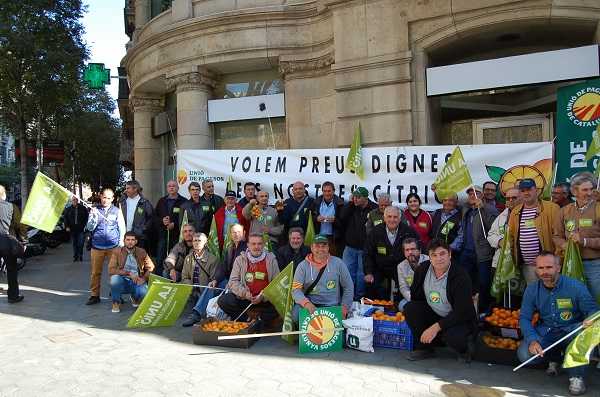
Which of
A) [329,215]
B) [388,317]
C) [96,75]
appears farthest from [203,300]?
[96,75]

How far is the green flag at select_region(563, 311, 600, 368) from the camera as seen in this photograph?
3945 mm

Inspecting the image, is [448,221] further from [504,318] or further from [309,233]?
[309,233]

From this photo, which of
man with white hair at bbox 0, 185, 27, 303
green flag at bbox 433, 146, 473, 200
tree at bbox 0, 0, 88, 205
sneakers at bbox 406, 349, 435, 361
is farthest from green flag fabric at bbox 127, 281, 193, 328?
tree at bbox 0, 0, 88, 205

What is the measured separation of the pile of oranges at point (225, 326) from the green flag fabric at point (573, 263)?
10.9 ft

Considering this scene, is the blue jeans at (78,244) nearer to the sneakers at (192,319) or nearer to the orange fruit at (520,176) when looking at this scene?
the sneakers at (192,319)

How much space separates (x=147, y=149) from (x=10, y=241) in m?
7.76

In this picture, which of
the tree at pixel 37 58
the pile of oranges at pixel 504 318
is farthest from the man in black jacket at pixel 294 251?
the tree at pixel 37 58

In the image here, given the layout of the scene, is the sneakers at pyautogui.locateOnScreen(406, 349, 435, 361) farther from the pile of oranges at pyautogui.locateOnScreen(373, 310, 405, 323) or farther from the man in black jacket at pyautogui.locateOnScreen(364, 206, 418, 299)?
the man in black jacket at pyautogui.locateOnScreen(364, 206, 418, 299)

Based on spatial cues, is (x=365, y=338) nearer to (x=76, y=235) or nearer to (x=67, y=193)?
(x=67, y=193)

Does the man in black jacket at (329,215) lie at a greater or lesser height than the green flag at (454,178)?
lesser

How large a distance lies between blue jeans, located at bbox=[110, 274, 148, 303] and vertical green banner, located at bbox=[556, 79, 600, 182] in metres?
6.59

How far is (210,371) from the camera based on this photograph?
484 centimetres

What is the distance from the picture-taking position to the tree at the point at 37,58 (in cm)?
1731

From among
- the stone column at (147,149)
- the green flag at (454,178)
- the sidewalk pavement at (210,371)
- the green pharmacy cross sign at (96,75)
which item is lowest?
the sidewalk pavement at (210,371)
